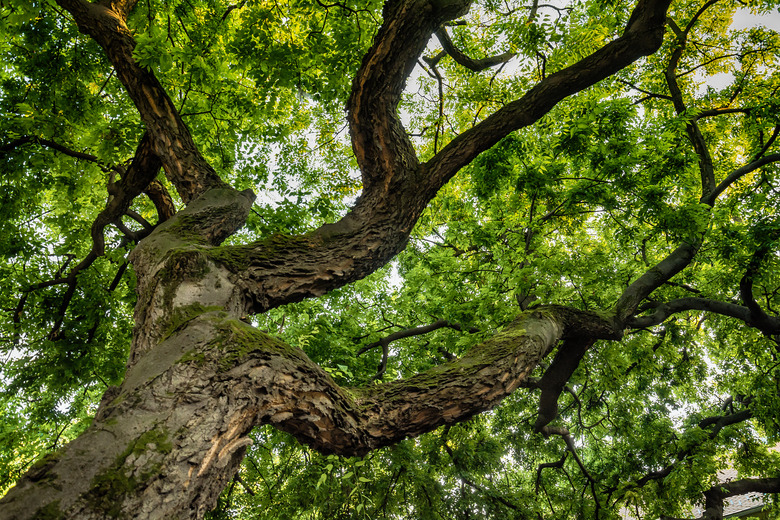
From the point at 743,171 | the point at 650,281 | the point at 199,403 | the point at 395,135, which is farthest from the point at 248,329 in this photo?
the point at 743,171

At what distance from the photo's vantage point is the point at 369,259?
3430 mm

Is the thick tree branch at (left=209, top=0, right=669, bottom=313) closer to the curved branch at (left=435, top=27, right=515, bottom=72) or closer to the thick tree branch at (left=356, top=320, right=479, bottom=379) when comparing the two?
the curved branch at (left=435, top=27, right=515, bottom=72)

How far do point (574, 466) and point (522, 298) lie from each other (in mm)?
6290

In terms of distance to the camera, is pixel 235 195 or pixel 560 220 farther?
pixel 560 220

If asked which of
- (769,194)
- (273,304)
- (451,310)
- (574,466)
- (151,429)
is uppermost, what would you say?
(769,194)

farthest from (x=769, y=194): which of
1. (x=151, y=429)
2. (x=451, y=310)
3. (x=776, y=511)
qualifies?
(x=151, y=429)

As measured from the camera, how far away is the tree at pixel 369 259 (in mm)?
2209

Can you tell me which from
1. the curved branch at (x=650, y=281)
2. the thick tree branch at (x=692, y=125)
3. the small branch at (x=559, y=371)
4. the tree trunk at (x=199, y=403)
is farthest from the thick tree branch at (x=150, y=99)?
the thick tree branch at (x=692, y=125)

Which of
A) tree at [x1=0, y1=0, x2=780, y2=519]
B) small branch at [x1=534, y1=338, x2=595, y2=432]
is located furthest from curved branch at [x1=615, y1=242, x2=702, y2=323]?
small branch at [x1=534, y1=338, x2=595, y2=432]

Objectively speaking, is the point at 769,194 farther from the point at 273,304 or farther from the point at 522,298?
the point at 273,304

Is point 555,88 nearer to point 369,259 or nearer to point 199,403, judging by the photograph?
point 369,259

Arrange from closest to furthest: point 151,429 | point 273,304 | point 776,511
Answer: point 151,429, point 273,304, point 776,511

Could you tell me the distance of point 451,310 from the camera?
649cm

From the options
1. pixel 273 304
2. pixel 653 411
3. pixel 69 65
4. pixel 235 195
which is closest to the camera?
pixel 273 304
